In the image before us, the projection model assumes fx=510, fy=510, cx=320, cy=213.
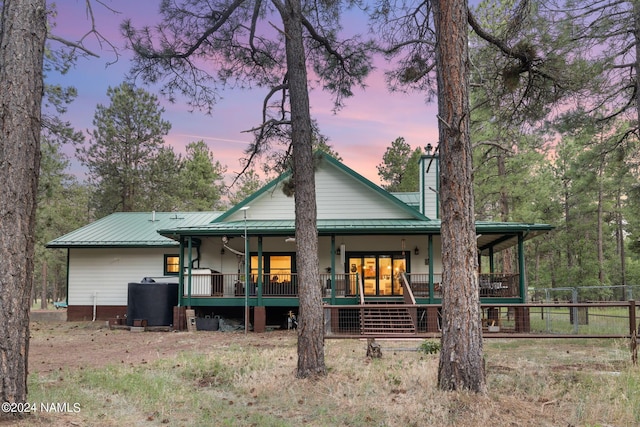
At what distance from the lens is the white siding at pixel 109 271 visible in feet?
69.5

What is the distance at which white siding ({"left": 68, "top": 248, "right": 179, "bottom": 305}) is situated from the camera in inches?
834

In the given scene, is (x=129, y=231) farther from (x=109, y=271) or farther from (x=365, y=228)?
(x=365, y=228)

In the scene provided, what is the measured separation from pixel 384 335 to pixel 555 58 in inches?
220

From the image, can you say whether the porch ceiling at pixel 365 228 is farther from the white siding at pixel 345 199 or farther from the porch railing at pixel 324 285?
the porch railing at pixel 324 285

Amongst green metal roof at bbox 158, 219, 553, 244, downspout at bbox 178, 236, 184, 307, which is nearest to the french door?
green metal roof at bbox 158, 219, 553, 244

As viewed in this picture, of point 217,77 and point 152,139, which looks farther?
point 152,139

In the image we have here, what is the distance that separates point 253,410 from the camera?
20.6 ft

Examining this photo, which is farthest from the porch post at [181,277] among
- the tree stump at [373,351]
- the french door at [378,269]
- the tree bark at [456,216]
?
the tree bark at [456,216]

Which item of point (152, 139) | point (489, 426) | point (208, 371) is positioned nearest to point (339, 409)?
point (489, 426)

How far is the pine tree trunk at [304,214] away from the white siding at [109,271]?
14291mm

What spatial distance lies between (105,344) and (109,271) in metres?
8.16

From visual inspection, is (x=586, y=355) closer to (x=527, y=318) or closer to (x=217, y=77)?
(x=527, y=318)

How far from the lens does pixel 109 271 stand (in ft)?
69.9

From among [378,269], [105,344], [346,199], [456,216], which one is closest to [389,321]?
[378,269]
